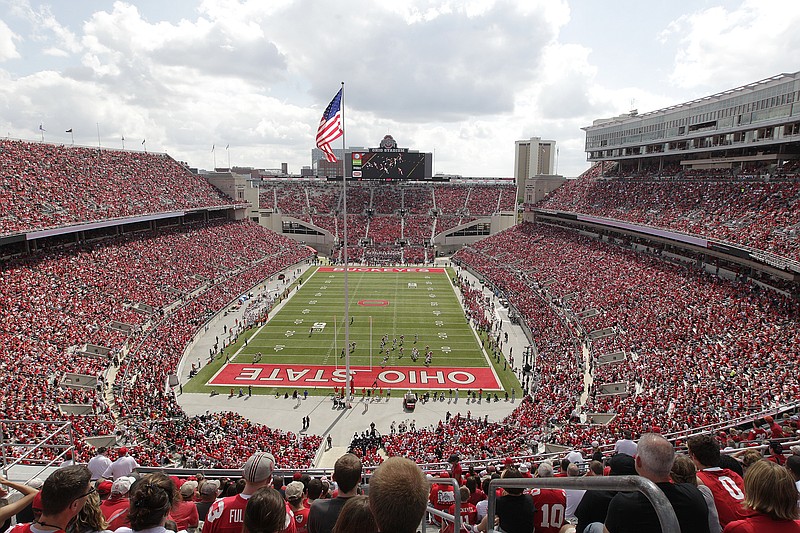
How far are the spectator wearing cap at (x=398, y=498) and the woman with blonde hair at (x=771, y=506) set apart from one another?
193 cm

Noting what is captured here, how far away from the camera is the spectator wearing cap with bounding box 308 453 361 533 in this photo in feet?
11.3

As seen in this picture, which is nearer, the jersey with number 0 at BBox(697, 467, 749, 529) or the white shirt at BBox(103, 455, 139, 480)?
the jersey with number 0 at BBox(697, 467, 749, 529)

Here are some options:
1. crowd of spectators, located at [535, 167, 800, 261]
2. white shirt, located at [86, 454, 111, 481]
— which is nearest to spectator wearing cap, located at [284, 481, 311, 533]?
white shirt, located at [86, 454, 111, 481]

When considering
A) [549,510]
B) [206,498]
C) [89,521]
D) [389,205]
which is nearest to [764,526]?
[549,510]

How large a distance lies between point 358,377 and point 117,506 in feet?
66.9

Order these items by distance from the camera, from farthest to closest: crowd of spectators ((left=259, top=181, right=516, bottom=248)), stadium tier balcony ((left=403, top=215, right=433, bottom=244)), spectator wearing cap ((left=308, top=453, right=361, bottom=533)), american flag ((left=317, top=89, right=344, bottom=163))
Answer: crowd of spectators ((left=259, top=181, right=516, bottom=248))
stadium tier balcony ((left=403, top=215, right=433, bottom=244))
american flag ((left=317, top=89, right=344, bottom=163))
spectator wearing cap ((left=308, top=453, right=361, bottom=533))

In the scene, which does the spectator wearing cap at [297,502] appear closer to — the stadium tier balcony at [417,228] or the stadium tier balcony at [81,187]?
the stadium tier balcony at [81,187]

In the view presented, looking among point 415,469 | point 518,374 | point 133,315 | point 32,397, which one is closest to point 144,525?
point 415,469

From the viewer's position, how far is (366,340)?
30203 mm

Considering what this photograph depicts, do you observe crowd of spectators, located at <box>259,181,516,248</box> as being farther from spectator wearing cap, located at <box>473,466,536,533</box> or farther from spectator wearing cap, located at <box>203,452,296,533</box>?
spectator wearing cap, located at <box>473,466,536,533</box>

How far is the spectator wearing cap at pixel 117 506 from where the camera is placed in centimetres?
460

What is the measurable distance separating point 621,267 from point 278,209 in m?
45.7

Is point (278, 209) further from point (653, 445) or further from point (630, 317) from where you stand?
point (653, 445)

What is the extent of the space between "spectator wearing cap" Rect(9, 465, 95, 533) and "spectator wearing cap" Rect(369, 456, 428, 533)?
7.03 ft
